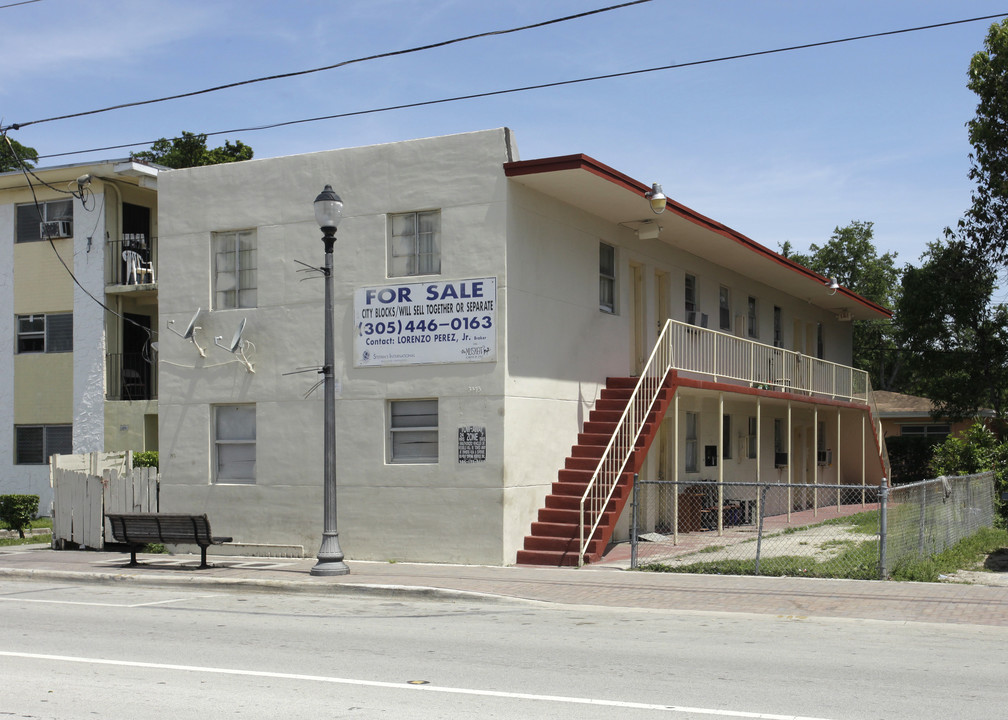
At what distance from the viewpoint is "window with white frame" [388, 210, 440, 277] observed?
681 inches

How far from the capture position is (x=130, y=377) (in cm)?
2755

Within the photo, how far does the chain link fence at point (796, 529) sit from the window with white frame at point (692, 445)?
0.68 meters


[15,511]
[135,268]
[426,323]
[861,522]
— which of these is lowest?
[861,522]

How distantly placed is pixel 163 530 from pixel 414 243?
614 cm

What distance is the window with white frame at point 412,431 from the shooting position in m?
17.2

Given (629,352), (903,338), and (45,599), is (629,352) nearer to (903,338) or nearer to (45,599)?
(45,599)

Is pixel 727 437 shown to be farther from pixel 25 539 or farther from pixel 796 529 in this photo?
pixel 25 539

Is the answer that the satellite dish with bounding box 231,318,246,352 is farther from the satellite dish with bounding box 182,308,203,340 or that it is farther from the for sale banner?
the for sale banner

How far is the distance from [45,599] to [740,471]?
17.4m

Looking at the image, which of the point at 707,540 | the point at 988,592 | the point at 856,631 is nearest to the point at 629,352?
the point at 707,540

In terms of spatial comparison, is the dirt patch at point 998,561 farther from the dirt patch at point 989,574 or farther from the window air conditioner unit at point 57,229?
the window air conditioner unit at point 57,229

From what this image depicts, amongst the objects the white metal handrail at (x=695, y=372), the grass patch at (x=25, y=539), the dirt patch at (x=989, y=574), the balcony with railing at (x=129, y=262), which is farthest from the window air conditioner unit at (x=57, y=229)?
the dirt patch at (x=989, y=574)

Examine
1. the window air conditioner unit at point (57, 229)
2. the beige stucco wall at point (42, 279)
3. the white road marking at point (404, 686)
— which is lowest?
the white road marking at point (404, 686)

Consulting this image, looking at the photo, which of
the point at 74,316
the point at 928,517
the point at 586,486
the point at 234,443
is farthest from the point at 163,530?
the point at 74,316
